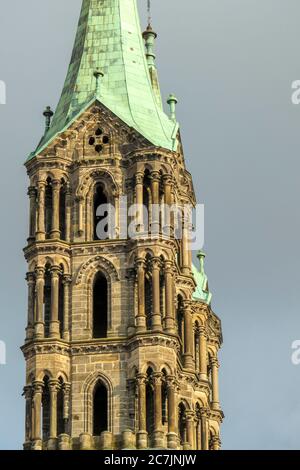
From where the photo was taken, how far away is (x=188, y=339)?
305ft

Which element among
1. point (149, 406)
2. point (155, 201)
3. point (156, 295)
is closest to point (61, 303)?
point (156, 295)

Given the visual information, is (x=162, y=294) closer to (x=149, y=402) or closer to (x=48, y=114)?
(x=149, y=402)

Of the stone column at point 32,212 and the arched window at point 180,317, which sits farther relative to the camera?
the arched window at point 180,317

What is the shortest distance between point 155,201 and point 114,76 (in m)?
6.72

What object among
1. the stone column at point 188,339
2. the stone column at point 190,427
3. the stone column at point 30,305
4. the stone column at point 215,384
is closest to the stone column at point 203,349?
the stone column at point 215,384

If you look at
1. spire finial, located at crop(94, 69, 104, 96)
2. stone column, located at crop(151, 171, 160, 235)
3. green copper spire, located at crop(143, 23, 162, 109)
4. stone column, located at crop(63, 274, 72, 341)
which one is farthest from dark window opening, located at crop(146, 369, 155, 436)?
green copper spire, located at crop(143, 23, 162, 109)

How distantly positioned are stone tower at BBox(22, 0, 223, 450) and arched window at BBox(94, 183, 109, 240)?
0.18 feet

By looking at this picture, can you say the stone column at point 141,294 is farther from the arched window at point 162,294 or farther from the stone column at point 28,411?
the stone column at point 28,411

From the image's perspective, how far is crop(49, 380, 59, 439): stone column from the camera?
87.2 m

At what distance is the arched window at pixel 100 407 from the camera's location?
8831 centimetres

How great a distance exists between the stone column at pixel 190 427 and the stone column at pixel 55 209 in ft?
27.8

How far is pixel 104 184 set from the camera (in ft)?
303
